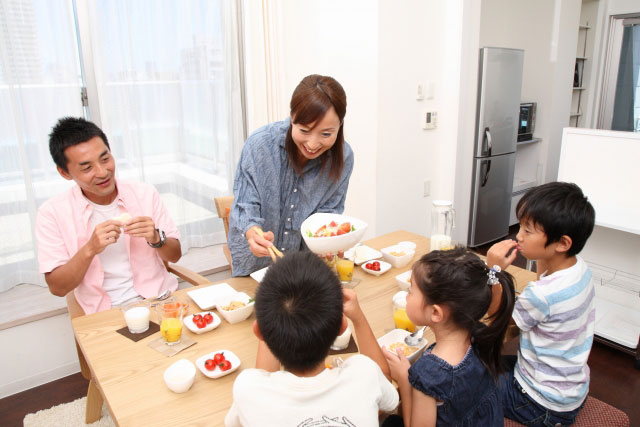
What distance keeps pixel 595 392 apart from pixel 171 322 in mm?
2314

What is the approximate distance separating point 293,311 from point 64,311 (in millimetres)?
2127

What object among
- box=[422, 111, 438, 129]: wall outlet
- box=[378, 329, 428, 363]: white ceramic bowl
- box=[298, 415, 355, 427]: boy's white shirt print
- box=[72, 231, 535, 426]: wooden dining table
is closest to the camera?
box=[298, 415, 355, 427]: boy's white shirt print

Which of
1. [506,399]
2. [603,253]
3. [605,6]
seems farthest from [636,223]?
[605,6]

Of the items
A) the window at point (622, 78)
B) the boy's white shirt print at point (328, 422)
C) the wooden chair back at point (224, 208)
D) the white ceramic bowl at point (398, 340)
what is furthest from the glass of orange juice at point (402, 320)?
the window at point (622, 78)

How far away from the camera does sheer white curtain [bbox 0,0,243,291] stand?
2.40 meters

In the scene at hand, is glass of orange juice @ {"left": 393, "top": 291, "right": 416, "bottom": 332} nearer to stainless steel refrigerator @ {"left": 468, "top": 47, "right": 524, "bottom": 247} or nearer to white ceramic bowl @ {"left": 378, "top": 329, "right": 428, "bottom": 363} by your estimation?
white ceramic bowl @ {"left": 378, "top": 329, "right": 428, "bottom": 363}

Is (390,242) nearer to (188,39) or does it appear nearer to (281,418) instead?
(281,418)

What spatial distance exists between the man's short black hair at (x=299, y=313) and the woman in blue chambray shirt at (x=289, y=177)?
0.58 metres

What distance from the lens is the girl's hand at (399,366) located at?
130 cm

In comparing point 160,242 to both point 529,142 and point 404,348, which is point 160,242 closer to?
point 404,348

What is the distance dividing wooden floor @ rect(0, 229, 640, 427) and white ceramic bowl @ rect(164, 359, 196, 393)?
1.59 metres

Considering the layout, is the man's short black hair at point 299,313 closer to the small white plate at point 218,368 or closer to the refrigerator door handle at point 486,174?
the small white plate at point 218,368

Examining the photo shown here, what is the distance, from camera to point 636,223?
275cm

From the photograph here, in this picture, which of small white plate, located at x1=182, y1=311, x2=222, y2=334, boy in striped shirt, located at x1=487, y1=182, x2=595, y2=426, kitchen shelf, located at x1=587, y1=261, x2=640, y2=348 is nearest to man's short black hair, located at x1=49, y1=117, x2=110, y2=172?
small white plate, located at x1=182, y1=311, x2=222, y2=334
